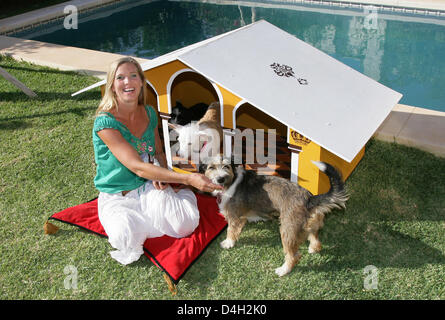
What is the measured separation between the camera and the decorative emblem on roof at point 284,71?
545 centimetres

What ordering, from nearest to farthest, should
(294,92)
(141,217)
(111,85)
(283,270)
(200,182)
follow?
1. (200,182)
2. (111,85)
3. (283,270)
4. (141,217)
5. (294,92)

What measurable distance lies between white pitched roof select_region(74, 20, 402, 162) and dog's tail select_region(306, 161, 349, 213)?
1.36ft

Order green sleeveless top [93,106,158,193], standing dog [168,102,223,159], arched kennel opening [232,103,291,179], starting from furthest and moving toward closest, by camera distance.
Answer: arched kennel opening [232,103,291,179]
standing dog [168,102,223,159]
green sleeveless top [93,106,158,193]

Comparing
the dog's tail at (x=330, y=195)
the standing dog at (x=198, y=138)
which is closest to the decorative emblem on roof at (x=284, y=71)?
the standing dog at (x=198, y=138)

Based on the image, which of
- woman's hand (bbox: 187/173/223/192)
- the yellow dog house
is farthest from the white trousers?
the yellow dog house

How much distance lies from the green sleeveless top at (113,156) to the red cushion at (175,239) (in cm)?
74

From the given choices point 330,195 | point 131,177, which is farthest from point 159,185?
point 330,195

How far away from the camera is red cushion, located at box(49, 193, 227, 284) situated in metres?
4.50

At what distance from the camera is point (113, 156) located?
14.8ft

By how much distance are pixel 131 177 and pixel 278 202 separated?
1.78 meters

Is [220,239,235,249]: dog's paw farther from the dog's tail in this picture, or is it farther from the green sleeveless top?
the green sleeveless top

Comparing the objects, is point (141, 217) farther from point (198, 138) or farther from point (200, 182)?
point (198, 138)

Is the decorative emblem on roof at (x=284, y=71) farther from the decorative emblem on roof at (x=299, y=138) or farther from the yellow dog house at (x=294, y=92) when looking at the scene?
the decorative emblem on roof at (x=299, y=138)
